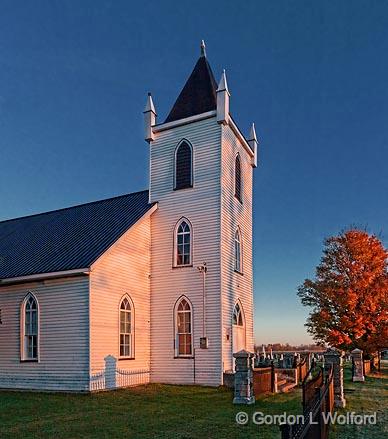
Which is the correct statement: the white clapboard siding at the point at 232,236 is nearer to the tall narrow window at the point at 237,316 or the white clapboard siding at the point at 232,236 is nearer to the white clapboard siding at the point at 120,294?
the tall narrow window at the point at 237,316

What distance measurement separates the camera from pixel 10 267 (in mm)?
19953

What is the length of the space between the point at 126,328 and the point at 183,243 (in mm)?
4095

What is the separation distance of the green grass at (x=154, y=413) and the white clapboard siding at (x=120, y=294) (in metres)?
1.36

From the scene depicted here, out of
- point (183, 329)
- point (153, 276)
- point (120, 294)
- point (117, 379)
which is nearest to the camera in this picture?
point (117, 379)

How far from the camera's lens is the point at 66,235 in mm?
21453

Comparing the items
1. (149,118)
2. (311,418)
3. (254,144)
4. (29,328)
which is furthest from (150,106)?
(311,418)

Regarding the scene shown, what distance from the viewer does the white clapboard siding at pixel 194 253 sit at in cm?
1919

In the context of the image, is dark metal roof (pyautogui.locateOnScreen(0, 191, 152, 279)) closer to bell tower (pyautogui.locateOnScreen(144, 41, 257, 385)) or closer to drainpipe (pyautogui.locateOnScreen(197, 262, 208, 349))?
bell tower (pyautogui.locateOnScreen(144, 41, 257, 385))

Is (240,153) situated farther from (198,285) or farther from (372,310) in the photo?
(372,310)

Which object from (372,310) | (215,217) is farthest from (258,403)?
(372,310)

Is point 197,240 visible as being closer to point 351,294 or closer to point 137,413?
point 137,413

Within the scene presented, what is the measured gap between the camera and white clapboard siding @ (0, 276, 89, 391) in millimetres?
17094

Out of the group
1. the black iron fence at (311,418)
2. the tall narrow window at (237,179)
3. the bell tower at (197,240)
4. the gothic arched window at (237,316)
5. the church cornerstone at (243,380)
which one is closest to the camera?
the black iron fence at (311,418)

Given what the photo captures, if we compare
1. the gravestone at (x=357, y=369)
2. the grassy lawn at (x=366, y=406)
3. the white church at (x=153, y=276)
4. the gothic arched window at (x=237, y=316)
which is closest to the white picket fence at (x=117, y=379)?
the white church at (x=153, y=276)
